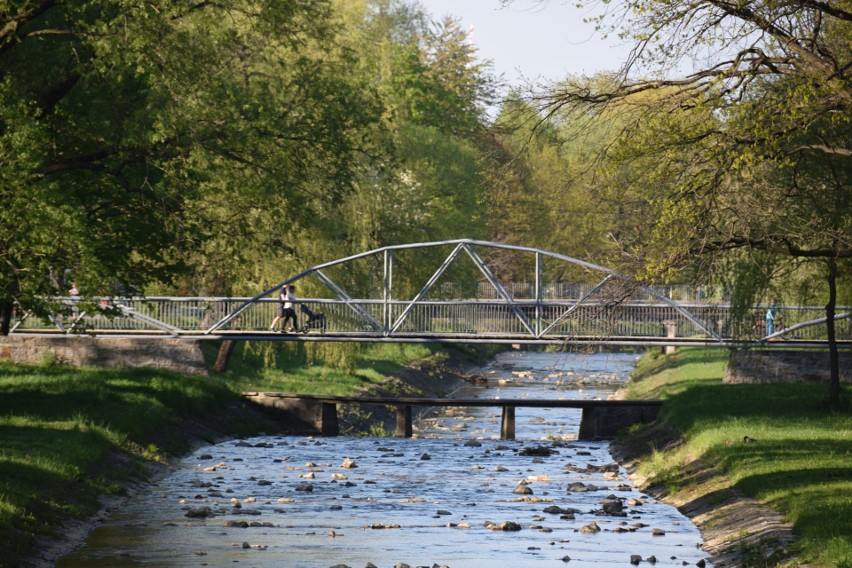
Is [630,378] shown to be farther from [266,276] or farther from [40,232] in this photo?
[40,232]

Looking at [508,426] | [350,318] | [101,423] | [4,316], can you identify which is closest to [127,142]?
[101,423]

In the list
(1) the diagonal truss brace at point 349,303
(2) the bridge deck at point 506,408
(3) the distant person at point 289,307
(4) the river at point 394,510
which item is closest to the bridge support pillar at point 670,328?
(2) the bridge deck at point 506,408

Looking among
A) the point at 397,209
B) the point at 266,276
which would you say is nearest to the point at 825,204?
the point at 266,276

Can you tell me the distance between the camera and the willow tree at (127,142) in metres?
23.3

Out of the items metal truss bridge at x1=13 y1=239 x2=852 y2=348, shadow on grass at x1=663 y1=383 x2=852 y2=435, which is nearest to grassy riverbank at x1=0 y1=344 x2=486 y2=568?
metal truss bridge at x1=13 y1=239 x2=852 y2=348

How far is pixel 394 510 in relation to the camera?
2455 cm

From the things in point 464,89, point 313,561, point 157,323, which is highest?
point 464,89

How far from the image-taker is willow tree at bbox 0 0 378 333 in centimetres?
2333

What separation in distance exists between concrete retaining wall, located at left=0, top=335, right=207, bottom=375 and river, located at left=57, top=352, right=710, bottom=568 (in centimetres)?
529

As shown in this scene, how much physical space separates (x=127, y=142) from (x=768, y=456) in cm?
1314

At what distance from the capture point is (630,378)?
63688mm

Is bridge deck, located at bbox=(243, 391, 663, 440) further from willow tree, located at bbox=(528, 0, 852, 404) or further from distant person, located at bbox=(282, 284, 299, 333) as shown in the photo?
willow tree, located at bbox=(528, 0, 852, 404)

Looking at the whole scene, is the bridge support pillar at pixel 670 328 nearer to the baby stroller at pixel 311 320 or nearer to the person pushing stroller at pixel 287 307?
the baby stroller at pixel 311 320

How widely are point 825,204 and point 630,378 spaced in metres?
36.5
